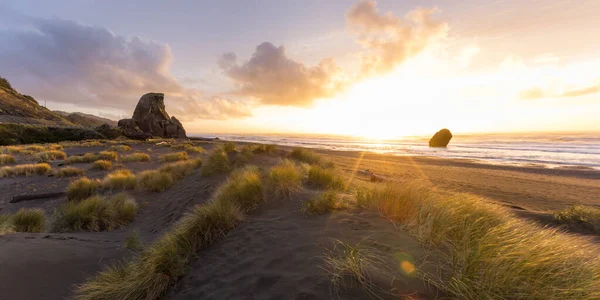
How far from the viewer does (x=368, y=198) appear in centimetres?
530

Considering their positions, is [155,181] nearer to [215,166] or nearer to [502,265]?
[215,166]

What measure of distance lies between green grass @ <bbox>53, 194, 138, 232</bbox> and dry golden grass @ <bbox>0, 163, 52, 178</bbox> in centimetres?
888

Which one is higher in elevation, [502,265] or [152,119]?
[152,119]

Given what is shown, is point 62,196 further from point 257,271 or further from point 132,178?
point 257,271

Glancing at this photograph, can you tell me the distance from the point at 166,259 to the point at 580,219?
10.1 meters

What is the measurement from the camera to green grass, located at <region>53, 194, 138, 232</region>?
240 inches

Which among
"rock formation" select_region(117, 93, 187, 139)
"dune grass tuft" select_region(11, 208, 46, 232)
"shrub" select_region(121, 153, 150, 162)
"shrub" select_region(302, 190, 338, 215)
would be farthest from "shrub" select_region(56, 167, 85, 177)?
"rock formation" select_region(117, 93, 187, 139)

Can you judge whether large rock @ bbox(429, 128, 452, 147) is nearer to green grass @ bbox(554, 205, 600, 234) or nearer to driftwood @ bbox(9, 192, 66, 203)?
green grass @ bbox(554, 205, 600, 234)

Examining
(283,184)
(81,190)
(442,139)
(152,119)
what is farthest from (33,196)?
(442,139)

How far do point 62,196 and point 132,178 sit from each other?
231cm

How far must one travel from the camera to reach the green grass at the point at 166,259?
3.12 meters

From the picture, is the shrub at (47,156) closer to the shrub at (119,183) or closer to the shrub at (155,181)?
the shrub at (119,183)

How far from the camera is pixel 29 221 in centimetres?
582

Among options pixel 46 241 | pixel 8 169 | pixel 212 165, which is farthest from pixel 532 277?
pixel 8 169
